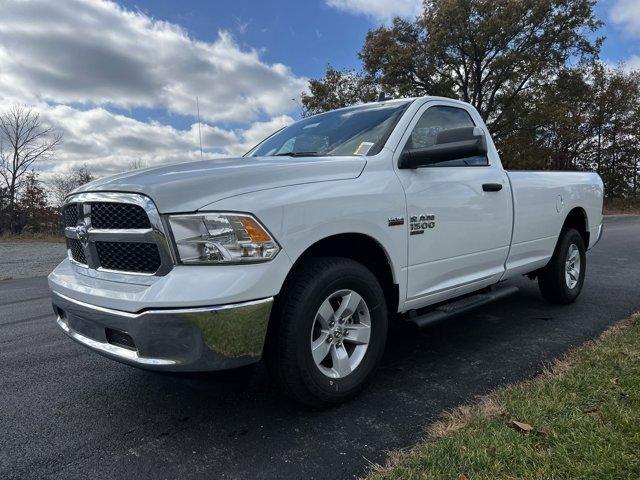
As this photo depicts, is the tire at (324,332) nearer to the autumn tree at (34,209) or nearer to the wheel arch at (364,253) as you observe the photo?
the wheel arch at (364,253)

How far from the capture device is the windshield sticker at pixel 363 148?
10.1 ft

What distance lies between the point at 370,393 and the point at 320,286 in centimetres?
92

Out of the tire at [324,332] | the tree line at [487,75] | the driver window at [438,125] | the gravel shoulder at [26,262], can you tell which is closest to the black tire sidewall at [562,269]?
the driver window at [438,125]

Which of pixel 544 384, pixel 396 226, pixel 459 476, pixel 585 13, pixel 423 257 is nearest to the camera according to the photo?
pixel 459 476

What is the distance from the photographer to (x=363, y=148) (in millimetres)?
3123

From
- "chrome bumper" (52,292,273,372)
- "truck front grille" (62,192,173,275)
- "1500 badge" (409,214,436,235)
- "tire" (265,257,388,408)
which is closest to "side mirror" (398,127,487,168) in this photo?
"1500 badge" (409,214,436,235)

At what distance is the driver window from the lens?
11.1 ft

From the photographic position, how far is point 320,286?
2457mm

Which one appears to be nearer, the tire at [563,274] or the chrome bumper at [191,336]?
the chrome bumper at [191,336]

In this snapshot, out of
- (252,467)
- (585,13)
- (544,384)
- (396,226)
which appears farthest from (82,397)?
(585,13)

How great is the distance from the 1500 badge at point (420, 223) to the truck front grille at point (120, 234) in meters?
1.56

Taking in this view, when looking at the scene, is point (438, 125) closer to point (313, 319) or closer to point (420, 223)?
point (420, 223)

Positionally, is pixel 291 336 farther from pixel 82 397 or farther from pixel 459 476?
pixel 82 397

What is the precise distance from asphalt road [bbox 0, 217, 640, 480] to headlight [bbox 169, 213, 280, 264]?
63 centimetres
